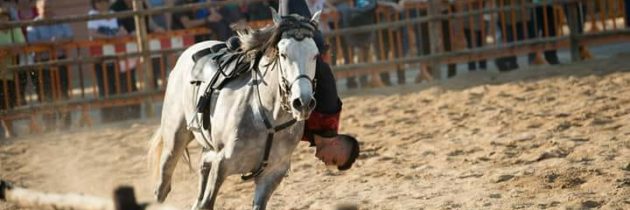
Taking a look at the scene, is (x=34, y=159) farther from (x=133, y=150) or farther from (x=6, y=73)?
(x=6, y=73)

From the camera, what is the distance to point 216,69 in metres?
7.77

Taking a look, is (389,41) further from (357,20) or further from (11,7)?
(11,7)

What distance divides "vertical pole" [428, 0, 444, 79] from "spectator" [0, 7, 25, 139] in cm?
490

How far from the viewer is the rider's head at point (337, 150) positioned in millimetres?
7555

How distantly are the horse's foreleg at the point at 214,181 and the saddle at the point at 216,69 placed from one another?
1.29 feet

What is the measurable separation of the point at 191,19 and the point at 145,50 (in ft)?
3.39

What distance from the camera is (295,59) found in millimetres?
6773

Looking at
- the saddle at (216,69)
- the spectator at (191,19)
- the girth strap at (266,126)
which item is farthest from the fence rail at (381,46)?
the girth strap at (266,126)

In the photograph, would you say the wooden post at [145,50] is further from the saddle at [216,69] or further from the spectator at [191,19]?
the saddle at [216,69]

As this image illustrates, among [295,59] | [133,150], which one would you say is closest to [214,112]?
[295,59]

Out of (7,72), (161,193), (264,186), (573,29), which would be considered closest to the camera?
(264,186)

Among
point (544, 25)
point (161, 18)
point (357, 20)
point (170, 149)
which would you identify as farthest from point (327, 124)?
point (161, 18)

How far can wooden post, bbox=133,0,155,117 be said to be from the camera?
49.7ft

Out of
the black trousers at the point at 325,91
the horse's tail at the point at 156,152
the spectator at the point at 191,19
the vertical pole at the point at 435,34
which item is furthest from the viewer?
the vertical pole at the point at 435,34
